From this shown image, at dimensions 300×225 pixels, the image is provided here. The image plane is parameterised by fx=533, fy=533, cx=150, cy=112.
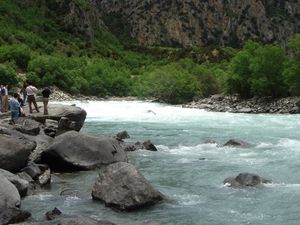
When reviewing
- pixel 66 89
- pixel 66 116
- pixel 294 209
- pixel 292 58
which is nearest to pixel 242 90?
pixel 292 58

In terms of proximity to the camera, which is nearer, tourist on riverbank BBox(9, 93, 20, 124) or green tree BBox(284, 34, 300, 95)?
tourist on riverbank BBox(9, 93, 20, 124)

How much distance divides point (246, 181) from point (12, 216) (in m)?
11.0

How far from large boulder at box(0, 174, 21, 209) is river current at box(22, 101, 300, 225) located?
2.65 ft

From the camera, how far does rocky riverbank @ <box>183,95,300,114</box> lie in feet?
241

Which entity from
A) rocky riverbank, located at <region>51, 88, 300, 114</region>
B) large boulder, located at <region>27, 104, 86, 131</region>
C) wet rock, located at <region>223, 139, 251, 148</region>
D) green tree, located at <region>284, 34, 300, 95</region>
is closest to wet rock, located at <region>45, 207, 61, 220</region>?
large boulder, located at <region>27, 104, 86, 131</region>

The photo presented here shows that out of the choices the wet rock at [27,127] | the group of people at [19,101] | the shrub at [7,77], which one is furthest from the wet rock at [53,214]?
the shrub at [7,77]

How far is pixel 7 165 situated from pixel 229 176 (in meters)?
10.4

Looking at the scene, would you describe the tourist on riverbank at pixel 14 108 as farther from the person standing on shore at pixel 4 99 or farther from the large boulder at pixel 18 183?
the large boulder at pixel 18 183

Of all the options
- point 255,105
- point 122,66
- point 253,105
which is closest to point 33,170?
point 255,105

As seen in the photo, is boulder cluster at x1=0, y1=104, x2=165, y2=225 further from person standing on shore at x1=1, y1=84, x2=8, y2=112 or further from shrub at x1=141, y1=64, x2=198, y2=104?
shrub at x1=141, y1=64, x2=198, y2=104

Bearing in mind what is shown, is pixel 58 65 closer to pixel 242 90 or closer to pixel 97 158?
pixel 242 90

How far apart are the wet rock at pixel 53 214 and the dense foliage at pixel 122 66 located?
66055 millimetres

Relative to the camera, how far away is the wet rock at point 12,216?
16.9 metres

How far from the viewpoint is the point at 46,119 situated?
116ft
